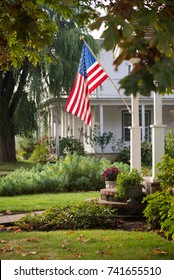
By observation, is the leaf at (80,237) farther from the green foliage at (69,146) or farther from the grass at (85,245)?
the green foliage at (69,146)

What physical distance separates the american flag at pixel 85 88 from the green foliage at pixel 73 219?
10.2ft

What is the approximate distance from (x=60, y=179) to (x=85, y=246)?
8.12 meters

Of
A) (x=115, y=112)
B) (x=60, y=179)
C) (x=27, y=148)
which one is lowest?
(x=60, y=179)

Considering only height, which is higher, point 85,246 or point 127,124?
point 127,124

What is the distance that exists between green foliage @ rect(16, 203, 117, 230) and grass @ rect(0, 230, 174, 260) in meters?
0.48

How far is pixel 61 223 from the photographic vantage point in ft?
27.3

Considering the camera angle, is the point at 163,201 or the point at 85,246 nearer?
the point at 85,246

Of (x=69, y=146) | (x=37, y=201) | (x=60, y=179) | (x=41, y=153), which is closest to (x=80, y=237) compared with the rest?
(x=37, y=201)

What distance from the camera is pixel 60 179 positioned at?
48.3ft

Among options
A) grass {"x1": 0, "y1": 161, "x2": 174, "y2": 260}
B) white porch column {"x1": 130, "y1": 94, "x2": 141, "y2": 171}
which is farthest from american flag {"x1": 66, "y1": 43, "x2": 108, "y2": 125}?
grass {"x1": 0, "y1": 161, "x2": 174, "y2": 260}

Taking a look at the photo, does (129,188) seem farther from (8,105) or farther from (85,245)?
(8,105)

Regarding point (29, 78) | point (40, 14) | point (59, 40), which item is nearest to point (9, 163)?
point (29, 78)

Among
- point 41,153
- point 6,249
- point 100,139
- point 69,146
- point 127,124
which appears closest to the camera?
point 6,249
